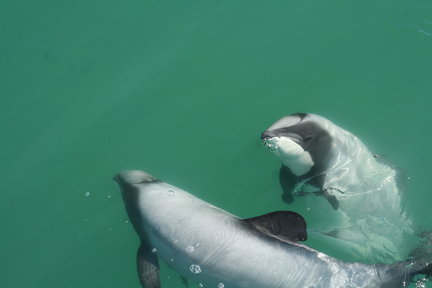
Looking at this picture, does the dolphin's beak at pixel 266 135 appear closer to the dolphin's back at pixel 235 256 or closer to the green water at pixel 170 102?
the dolphin's back at pixel 235 256

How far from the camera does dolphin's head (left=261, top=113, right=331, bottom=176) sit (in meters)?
7.18

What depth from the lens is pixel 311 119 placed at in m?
7.84

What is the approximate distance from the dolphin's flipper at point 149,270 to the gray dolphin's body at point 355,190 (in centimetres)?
248

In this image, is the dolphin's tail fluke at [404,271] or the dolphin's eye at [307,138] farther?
the dolphin's eye at [307,138]

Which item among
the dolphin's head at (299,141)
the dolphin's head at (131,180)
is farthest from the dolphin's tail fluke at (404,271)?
the dolphin's head at (131,180)

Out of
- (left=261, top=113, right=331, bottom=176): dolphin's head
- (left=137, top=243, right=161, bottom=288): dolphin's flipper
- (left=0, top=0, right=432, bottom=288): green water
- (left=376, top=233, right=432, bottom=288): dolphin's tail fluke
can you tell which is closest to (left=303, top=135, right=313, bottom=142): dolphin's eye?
(left=261, top=113, right=331, bottom=176): dolphin's head

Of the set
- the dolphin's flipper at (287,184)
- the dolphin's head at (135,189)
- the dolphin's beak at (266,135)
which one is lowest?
the dolphin's flipper at (287,184)

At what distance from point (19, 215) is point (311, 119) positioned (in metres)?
5.30

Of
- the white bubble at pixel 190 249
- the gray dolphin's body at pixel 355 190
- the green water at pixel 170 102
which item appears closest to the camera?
the white bubble at pixel 190 249

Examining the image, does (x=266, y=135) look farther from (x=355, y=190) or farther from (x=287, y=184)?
(x=355, y=190)

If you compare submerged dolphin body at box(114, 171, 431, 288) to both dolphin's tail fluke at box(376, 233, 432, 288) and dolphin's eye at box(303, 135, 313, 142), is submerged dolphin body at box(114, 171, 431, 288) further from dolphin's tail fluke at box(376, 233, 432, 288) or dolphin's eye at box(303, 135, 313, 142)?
dolphin's eye at box(303, 135, 313, 142)

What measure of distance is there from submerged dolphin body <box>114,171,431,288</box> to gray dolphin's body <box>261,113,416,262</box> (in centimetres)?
118

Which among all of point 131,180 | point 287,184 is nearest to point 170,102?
point 131,180

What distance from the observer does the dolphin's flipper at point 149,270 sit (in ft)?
23.5
